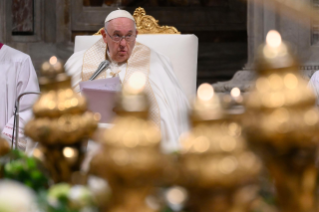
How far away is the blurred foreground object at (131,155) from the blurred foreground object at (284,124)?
0.12 metres

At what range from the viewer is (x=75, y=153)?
79 cm

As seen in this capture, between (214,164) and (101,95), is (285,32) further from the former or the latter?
(214,164)

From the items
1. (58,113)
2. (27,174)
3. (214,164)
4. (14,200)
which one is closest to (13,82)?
(27,174)

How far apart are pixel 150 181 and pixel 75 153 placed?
27 cm

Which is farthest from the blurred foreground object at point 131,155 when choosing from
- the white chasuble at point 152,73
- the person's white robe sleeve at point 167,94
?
the white chasuble at point 152,73

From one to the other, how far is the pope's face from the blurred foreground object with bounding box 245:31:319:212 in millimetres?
2991

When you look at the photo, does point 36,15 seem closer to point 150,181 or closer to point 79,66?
point 79,66

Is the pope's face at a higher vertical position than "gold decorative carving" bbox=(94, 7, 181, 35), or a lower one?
lower

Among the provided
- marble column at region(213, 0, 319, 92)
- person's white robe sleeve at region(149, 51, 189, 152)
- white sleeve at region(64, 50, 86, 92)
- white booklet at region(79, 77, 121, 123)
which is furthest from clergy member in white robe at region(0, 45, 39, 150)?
marble column at region(213, 0, 319, 92)

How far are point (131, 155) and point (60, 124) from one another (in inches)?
9.6

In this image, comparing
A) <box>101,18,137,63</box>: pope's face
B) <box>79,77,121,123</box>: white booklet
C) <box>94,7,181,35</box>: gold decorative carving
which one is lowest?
<box>79,77,121,123</box>: white booklet

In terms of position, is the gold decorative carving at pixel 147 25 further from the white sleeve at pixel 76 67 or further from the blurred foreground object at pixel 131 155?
the blurred foreground object at pixel 131 155

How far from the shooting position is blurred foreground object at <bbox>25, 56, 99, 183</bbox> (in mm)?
752

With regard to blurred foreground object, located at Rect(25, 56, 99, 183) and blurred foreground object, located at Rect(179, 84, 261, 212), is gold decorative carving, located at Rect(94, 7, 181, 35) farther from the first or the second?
blurred foreground object, located at Rect(179, 84, 261, 212)
